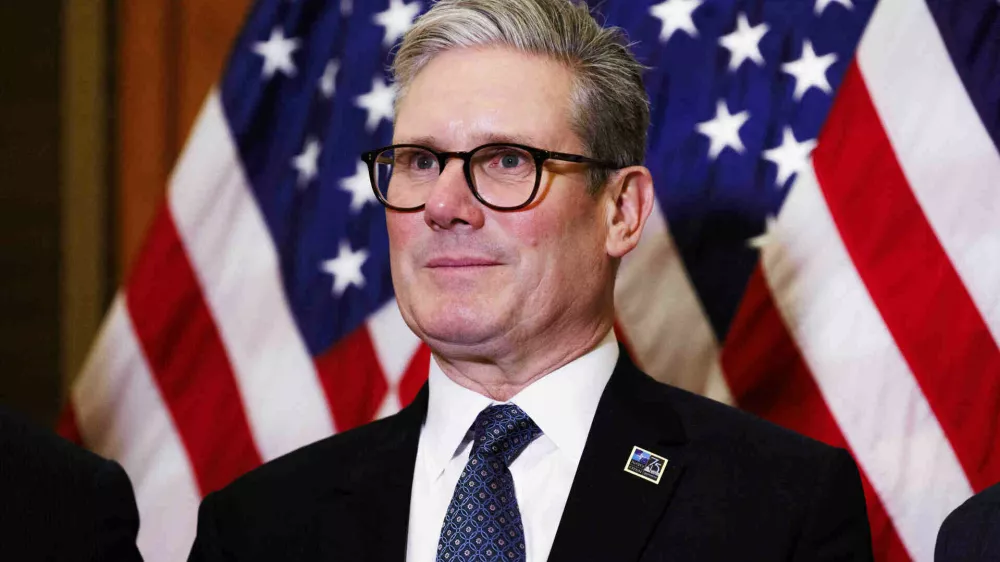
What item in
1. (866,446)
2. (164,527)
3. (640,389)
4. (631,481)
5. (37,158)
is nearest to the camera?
(631,481)

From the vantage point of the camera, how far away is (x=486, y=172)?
5.87ft

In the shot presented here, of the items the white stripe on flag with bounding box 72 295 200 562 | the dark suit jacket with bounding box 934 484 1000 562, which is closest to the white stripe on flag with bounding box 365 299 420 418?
the white stripe on flag with bounding box 72 295 200 562

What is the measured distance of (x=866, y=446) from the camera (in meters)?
2.29

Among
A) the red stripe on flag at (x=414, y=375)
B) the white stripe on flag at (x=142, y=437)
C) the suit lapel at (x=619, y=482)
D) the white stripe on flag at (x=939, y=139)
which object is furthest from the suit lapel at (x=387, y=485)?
the white stripe on flag at (x=939, y=139)

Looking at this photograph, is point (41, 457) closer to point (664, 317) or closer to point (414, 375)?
point (414, 375)

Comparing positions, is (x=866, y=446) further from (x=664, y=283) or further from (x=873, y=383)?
(x=664, y=283)

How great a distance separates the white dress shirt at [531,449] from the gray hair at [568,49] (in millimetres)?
283

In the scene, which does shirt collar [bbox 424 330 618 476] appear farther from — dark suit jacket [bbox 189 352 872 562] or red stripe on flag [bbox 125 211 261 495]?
red stripe on flag [bbox 125 211 261 495]

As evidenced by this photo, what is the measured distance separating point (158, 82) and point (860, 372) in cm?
162

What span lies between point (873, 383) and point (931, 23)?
659 mm

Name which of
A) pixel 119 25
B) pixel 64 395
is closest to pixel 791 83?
pixel 119 25

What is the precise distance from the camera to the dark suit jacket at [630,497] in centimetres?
169

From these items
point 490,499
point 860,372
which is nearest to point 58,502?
point 490,499

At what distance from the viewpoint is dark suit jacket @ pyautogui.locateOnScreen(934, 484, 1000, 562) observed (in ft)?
3.98
